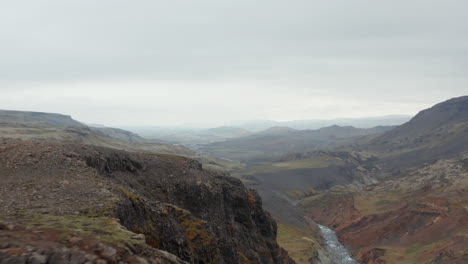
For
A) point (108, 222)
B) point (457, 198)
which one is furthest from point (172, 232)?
point (457, 198)

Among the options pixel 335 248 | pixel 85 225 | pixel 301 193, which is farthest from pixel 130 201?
pixel 301 193

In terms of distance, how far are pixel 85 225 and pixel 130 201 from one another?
6.62 m

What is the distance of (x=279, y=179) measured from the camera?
602 ft

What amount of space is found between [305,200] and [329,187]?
3974 cm

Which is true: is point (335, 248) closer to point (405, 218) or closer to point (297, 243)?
point (297, 243)

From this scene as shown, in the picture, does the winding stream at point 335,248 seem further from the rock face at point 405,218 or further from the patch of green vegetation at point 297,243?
the patch of green vegetation at point 297,243

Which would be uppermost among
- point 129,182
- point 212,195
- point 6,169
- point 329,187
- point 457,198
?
point 6,169

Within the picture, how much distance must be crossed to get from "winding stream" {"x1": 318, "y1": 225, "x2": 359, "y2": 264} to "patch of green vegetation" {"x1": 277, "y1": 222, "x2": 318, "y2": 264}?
5.88 m

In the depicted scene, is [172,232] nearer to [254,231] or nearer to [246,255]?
[246,255]

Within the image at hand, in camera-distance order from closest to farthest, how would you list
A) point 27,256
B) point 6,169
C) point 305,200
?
point 27,256 < point 6,169 < point 305,200

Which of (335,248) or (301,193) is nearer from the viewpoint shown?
(335,248)

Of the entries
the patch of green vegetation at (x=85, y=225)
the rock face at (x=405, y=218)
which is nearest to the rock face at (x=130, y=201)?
the patch of green vegetation at (x=85, y=225)

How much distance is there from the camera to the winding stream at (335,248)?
80.8 metres

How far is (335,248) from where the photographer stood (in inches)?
3561
